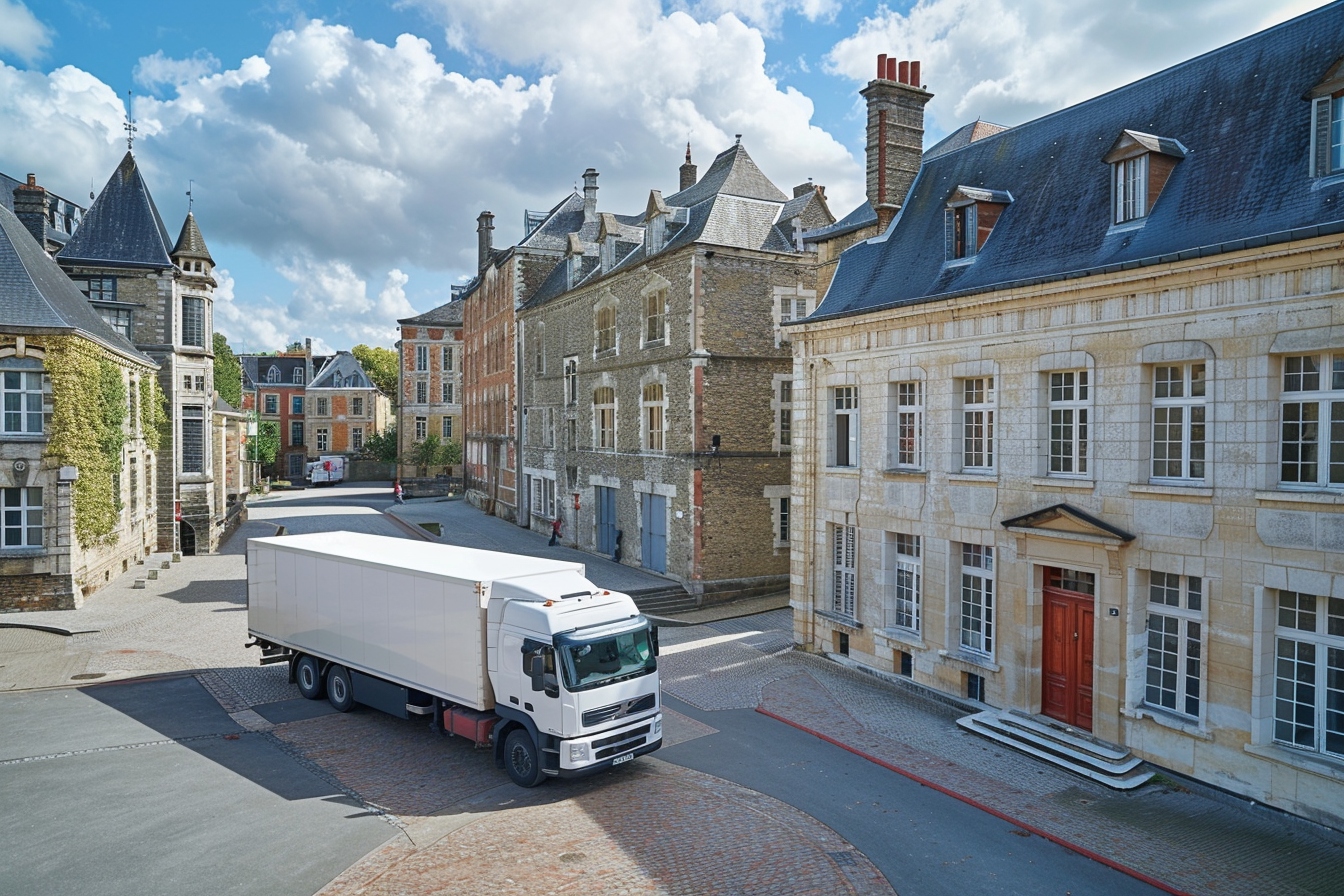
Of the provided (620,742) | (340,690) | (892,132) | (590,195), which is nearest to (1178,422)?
(620,742)

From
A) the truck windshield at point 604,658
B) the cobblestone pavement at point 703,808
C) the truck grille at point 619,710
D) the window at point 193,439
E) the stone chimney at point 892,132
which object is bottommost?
the cobblestone pavement at point 703,808

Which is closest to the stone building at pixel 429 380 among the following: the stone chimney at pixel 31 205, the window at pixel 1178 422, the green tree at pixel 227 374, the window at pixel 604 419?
the green tree at pixel 227 374

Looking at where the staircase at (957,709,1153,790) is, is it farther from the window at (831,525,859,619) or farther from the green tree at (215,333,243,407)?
the green tree at (215,333,243,407)

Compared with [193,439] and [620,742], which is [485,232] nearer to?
[193,439]

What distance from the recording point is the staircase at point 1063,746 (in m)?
11.7

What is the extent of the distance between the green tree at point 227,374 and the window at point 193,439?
94.6 ft

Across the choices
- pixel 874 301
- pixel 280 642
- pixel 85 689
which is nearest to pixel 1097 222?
pixel 874 301

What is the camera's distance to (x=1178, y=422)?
11.9 metres

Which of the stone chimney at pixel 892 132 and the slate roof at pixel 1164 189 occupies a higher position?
the stone chimney at pixel 892 132

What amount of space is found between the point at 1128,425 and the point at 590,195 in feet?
93.5

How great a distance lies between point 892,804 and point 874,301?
9.71 m

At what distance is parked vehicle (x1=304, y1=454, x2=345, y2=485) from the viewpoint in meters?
64.3

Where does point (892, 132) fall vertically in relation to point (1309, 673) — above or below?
above

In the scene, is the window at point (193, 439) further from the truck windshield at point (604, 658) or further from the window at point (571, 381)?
the truck windshield at point (604, 658)
